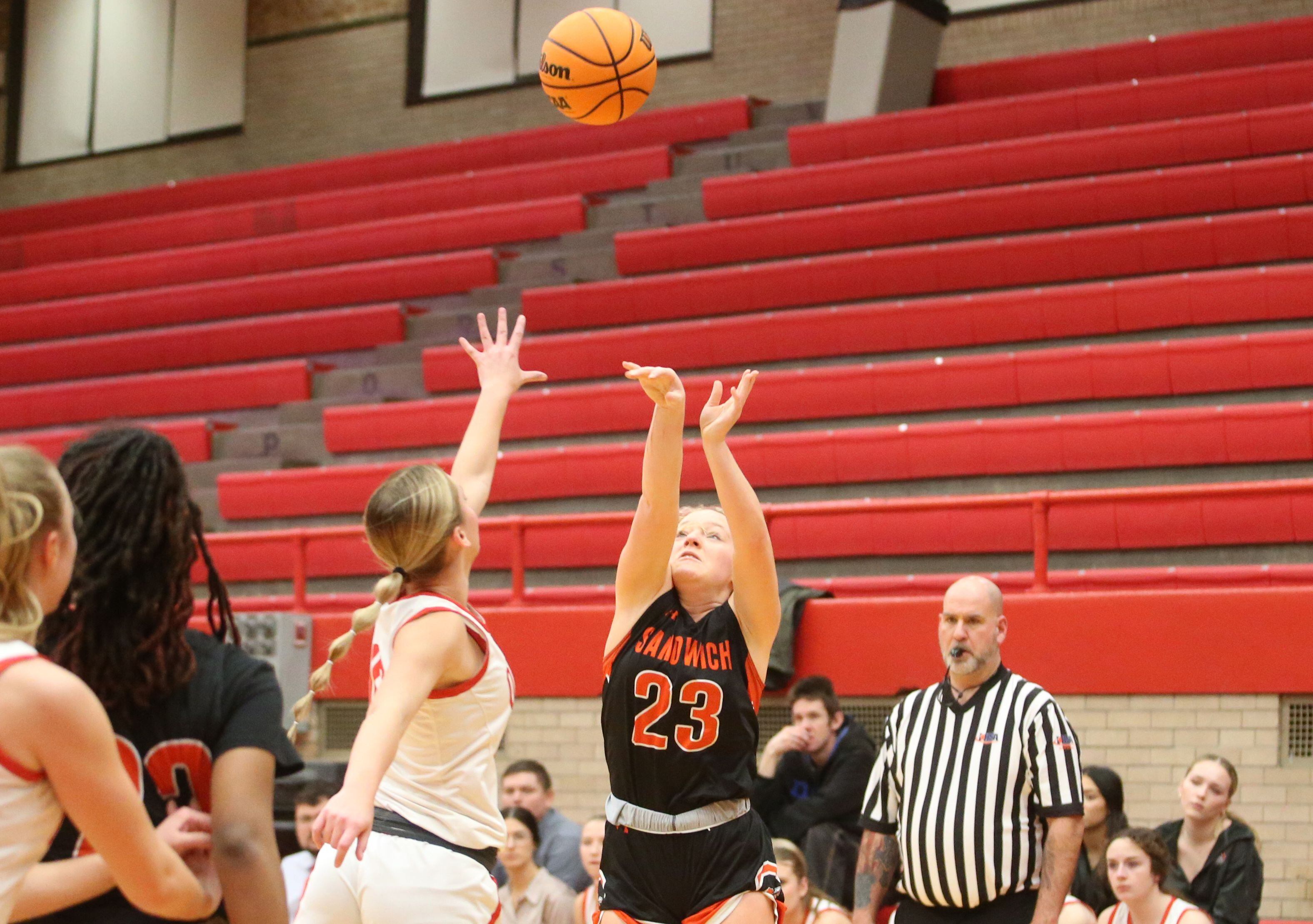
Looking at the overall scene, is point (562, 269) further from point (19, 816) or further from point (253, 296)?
point (19, 816)

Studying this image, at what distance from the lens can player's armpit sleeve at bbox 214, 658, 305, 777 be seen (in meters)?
2.36

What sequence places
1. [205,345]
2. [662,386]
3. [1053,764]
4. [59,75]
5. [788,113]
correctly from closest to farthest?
[662,386] → [1053,764] → [205,345] → [788,113] → [59,75]

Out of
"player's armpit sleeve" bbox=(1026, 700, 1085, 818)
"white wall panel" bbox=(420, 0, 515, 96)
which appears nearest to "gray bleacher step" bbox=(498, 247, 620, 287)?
"white wall panel" bbox=(420, 0, 515, 96)

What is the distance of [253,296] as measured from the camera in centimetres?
1391

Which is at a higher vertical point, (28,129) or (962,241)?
(28,129)

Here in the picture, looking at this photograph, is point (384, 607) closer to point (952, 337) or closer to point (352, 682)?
point (352, 682)

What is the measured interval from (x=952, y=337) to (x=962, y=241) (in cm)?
102

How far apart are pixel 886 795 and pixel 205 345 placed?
10029 millimetres

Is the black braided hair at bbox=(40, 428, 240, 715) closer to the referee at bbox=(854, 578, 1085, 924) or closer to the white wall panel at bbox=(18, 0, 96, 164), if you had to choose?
the referee at bbox=(854, 578, 1085, 924)

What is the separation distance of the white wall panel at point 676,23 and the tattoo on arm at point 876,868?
37.2 feet

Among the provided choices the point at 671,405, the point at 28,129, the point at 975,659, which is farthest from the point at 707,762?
the point at 28,129

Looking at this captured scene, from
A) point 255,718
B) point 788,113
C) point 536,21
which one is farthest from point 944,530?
point 536,21

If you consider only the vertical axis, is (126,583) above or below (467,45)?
below

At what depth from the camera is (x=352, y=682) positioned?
8828mm
